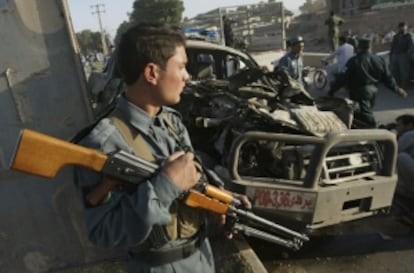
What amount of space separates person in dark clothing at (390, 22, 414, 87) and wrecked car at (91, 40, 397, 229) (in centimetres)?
668

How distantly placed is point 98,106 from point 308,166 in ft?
7.56

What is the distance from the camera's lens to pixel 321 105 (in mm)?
4410

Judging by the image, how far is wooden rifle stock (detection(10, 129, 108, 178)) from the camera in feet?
4.40

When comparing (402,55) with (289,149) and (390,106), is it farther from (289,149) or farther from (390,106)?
(289,149)

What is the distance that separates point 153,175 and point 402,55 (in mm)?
10069

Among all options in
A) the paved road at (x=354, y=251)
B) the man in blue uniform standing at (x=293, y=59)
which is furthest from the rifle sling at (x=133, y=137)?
the man in blue uniform standing at (x=293, y=59)

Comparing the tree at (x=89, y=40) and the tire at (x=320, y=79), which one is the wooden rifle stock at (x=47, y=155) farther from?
the tree at (x=89, y=40)

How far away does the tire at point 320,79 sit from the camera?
457 inches

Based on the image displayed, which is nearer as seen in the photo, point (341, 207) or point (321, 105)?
point (341, 207)

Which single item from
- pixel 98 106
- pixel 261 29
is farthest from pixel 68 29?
pixel 261 29

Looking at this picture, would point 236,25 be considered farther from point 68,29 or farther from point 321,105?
point 68,29

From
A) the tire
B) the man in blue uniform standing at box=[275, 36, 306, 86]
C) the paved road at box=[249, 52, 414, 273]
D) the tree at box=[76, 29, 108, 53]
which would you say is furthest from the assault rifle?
the tree at box=[76, 29, 108, 53]

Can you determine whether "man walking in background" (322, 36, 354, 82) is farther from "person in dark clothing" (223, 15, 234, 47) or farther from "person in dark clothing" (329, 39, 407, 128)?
"person in dark clothing" (223, 15, 234, 47)

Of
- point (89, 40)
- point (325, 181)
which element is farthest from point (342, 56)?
point (89, 40)
